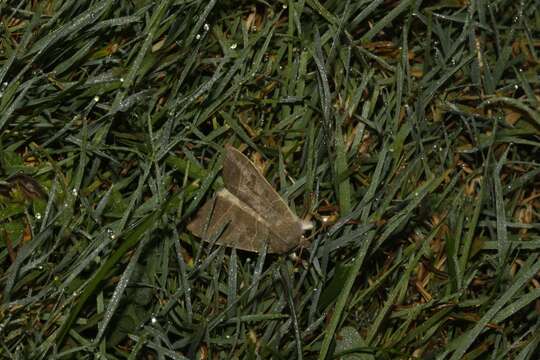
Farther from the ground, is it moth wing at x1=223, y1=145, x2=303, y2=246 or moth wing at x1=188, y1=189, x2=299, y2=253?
moth wing at x1=223, y1=145, x2=303, y2=246

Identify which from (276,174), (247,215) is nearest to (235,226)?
(247,215)

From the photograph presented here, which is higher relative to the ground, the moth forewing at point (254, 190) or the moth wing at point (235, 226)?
the moth forewing at point (254, 190)

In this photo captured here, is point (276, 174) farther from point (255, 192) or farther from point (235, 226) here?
point (235, 226)

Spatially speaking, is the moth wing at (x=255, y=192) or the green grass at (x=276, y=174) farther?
the moth wing at (x=255, y=192)

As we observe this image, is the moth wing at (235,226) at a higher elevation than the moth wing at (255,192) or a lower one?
lower

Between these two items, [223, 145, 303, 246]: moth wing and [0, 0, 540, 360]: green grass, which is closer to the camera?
[0, 0, 540, 360]: green grass

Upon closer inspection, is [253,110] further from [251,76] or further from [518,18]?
[518,18]

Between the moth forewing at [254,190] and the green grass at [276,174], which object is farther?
the moth forewing at [254,190]
